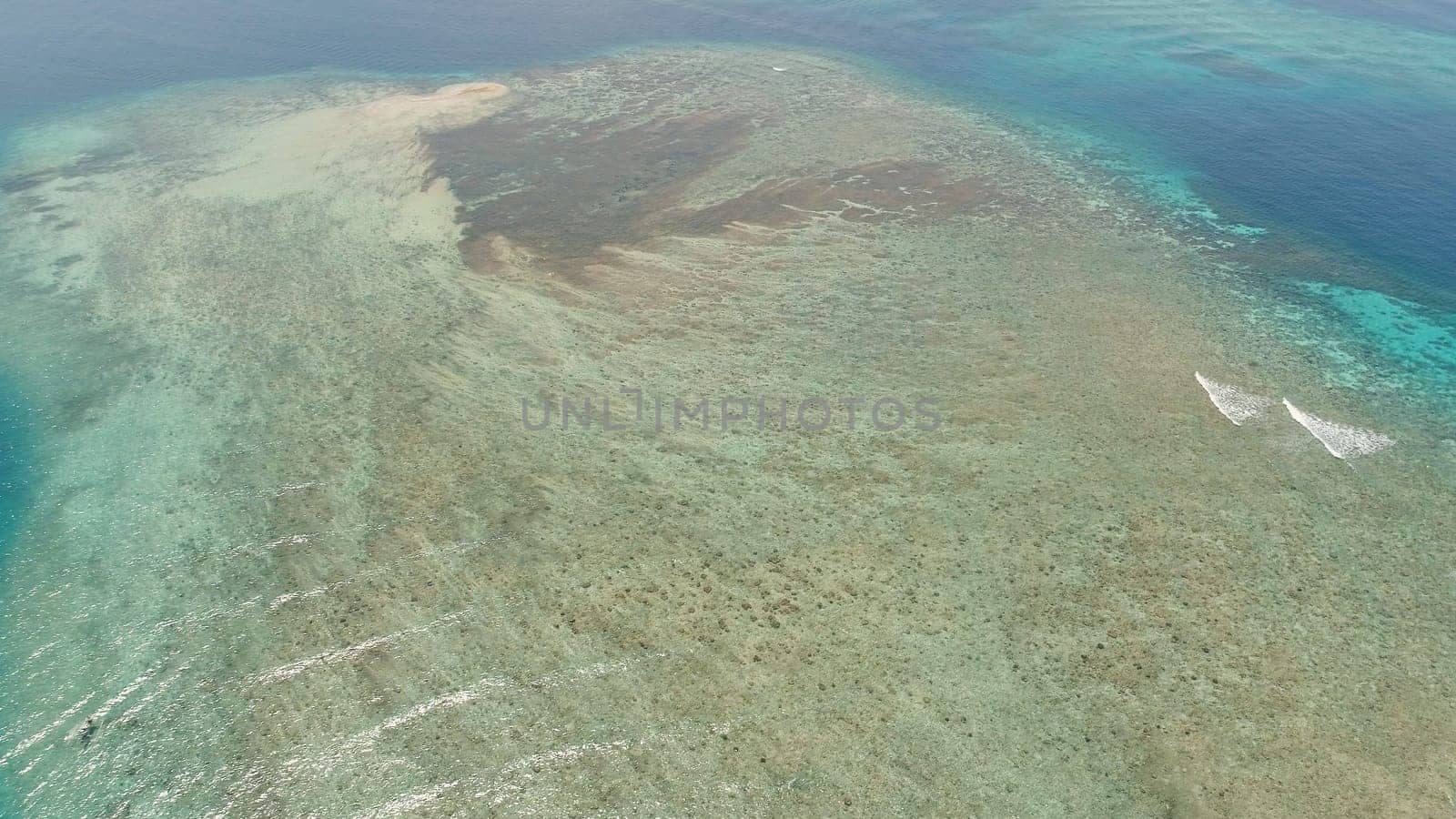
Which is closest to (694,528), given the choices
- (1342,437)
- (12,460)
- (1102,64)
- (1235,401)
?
(1235,401)

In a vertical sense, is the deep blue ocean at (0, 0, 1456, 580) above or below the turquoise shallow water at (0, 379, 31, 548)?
above

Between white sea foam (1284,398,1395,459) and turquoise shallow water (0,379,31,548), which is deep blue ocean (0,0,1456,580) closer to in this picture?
white sea foam (1284,398,1395,459)

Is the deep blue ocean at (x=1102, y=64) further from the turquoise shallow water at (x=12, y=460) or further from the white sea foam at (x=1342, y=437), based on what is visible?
the turquoise shallow water at (x=12, y=460)

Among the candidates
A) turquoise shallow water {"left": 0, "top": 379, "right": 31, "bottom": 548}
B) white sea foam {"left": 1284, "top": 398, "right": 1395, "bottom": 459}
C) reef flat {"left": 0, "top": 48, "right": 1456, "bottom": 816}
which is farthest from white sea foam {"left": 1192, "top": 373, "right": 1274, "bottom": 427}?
turquoise shallow water {"left": 0, "top": 379, "right": 31, "bottom": 548}

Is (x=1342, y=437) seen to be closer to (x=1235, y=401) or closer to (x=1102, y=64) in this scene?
(x=1235, y=401)

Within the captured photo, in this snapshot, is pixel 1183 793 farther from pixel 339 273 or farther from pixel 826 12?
pixel 826 12

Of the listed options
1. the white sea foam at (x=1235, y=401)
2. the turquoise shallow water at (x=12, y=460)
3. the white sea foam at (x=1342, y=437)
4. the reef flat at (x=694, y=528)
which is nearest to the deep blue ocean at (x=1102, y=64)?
the white sea foam at (x=1342, y=437)

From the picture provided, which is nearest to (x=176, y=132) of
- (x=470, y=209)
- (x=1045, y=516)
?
(x=470, y=209)
